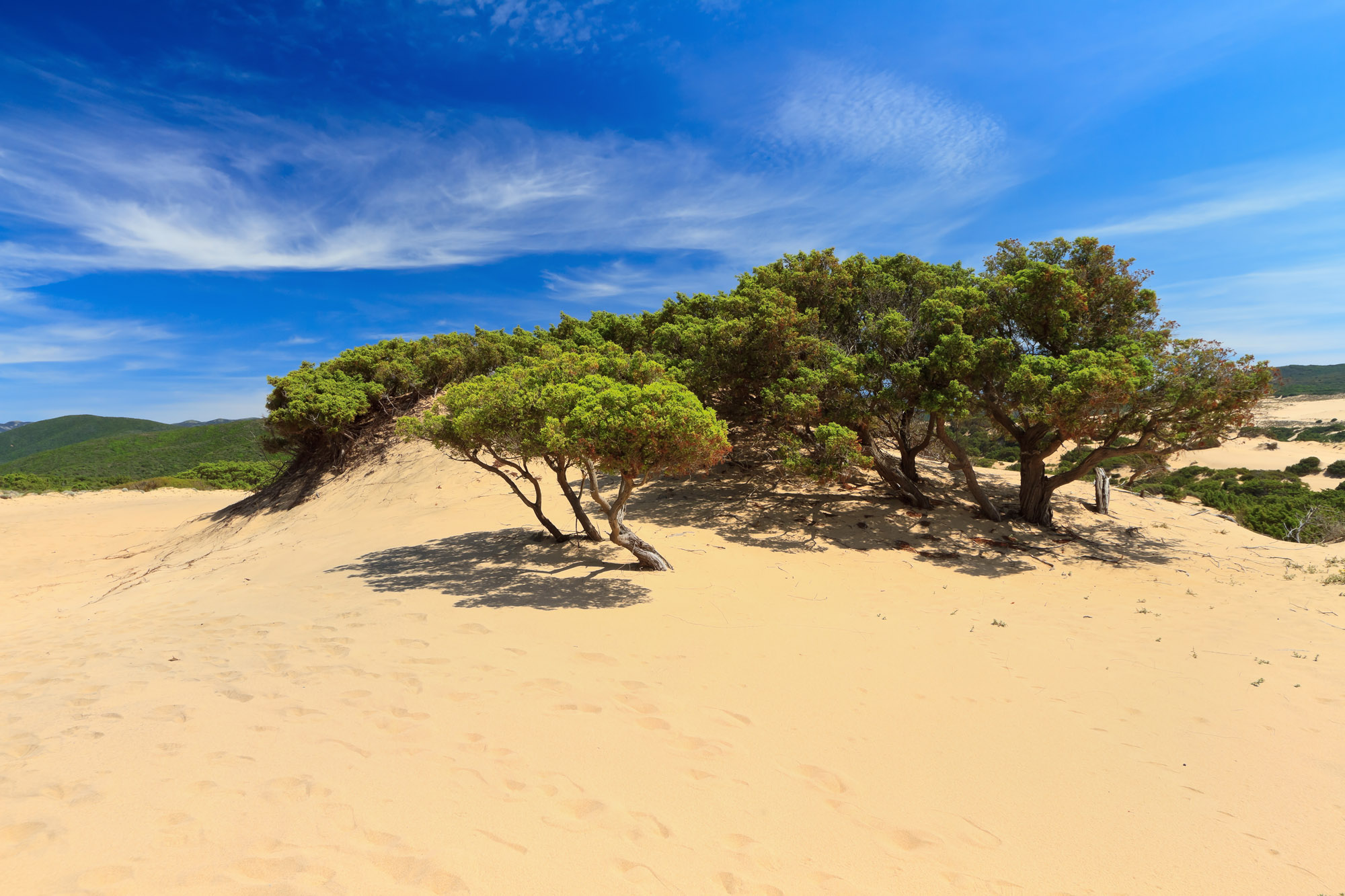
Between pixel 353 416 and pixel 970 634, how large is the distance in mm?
19890

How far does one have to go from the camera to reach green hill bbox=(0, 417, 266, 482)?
153ft

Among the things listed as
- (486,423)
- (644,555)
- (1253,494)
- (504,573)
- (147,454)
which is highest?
(147,454)

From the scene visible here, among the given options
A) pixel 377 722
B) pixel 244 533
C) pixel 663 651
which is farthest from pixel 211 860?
pixel 244 533

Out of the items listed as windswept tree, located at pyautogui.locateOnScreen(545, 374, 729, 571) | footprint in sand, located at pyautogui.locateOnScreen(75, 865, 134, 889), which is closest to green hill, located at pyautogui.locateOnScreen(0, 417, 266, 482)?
windswept tree, located at pyautogui.locateOnScreen(545, 374, 729, 571)

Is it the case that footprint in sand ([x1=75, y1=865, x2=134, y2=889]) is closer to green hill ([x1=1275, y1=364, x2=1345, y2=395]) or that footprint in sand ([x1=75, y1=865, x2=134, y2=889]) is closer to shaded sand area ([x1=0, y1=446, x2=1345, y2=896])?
shaded sand area ([x1=0, y1=446, x2=1345, y2=896])

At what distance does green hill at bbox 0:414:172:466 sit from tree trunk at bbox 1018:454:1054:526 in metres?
109

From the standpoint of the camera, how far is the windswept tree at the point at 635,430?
24.6ft

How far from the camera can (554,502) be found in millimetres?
14102

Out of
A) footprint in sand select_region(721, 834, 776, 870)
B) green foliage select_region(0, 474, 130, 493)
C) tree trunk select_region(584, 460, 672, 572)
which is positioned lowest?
footprint in sand select_region(721, 834, 776, 870)

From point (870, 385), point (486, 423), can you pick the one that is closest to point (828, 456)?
point (870, 385)

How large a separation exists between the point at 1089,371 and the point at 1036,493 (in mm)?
5033

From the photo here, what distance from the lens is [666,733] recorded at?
14.0 ft

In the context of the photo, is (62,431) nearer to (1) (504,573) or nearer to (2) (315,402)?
(2) (315,402)

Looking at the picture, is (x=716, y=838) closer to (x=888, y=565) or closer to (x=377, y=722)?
(x=377, y=722)
